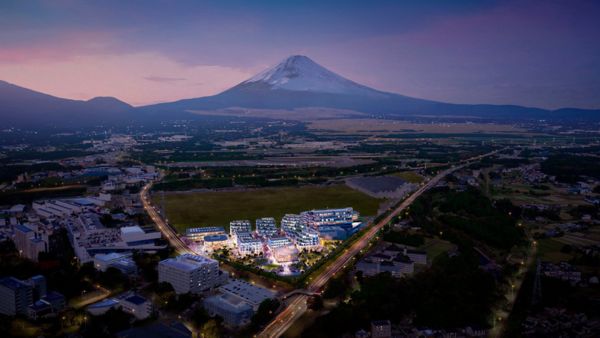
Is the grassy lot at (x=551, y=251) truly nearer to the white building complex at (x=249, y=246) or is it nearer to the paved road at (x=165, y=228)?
the white building complex at (x=249, y=246)

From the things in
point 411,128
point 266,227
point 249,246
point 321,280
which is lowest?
point 321,280

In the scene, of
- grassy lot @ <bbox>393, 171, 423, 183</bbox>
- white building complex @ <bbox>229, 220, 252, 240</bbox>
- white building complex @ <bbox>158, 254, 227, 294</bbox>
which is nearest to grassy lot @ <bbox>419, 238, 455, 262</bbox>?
white building complex @ <bbox>229, 220, 252, 240</bbox>

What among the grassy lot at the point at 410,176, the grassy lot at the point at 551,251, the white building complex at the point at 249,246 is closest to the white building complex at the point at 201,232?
the white building complex at the point at 249,246

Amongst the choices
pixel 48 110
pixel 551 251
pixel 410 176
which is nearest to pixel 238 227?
pixel 551 251

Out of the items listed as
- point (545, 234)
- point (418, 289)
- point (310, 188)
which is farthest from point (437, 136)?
point (418, 289)

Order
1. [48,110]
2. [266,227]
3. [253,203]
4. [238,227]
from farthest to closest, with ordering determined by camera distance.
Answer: [48,110]
[253,203]
[266,227]
[238,227]

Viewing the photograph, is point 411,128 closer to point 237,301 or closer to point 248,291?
point 248,291
